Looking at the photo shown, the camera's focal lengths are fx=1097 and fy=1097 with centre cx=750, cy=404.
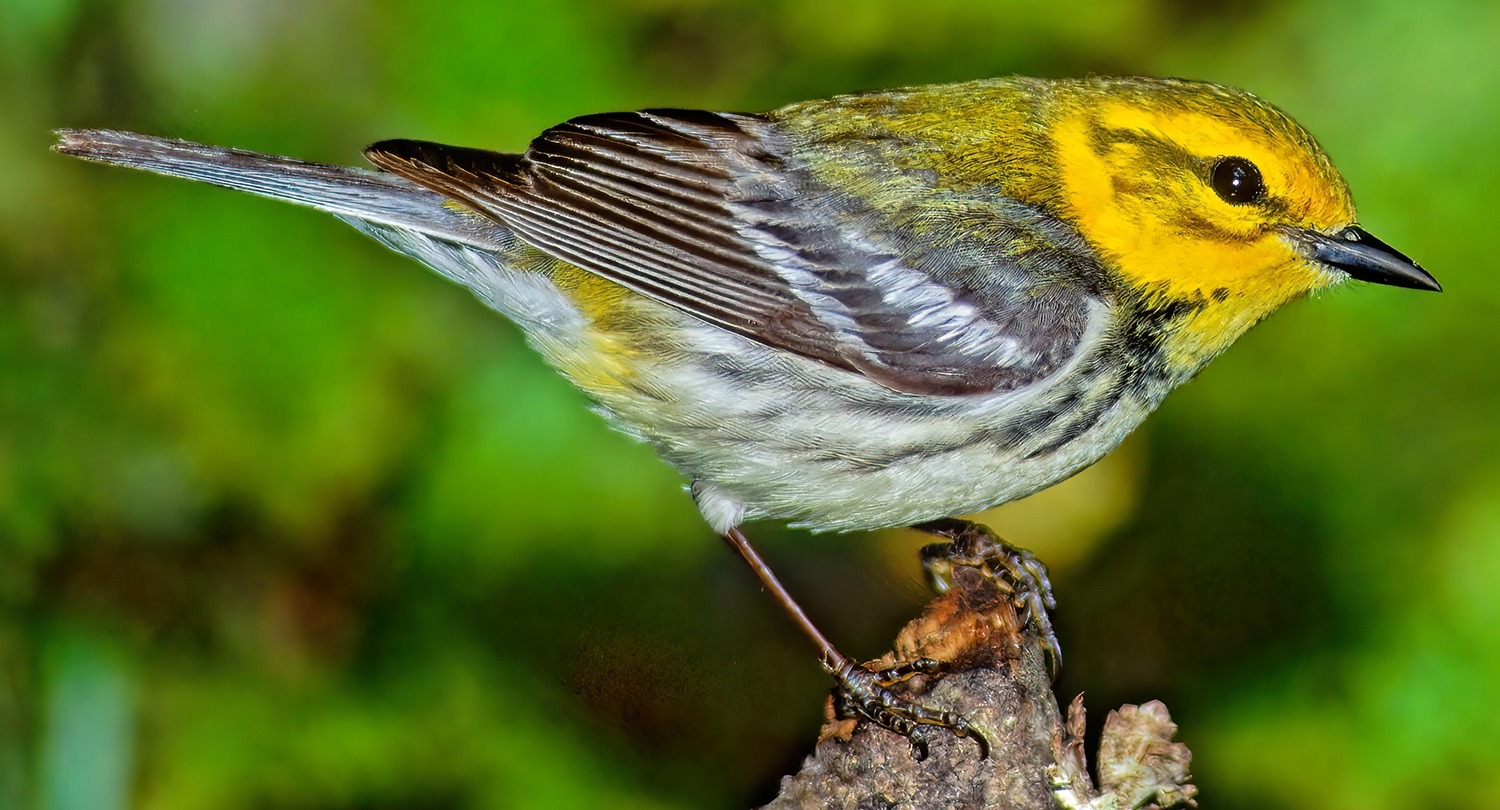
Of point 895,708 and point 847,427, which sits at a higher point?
point 847,427

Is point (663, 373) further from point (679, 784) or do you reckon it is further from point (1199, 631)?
point (1199, 631)

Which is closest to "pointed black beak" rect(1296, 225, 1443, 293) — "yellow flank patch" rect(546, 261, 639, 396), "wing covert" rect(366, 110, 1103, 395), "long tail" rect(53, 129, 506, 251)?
"wing covert" rect(366, 110, 1103, 395)

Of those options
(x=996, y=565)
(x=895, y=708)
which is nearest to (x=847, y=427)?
(x=895, y=708)

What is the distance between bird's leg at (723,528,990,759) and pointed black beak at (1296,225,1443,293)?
67cm

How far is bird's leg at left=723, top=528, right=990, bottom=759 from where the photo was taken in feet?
3.94

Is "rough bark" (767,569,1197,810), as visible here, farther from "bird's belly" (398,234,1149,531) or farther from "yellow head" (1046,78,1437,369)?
"yellow head" (1046,78,1437,369)

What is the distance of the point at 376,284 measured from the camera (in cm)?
174

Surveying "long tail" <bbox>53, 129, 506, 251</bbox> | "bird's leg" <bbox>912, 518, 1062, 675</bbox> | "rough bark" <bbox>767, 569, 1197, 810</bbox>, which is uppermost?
"long tail" <bbox>53, 129, 506, 251</bbox>

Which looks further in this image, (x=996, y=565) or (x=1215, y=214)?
(x=996, y=565)

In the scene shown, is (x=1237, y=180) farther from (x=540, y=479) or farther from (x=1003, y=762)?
→ (x=540, y=479)

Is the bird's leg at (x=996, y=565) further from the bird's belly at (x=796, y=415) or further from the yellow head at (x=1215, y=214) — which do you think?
the yellow head at (x=1215, y=214)

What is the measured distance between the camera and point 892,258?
1.37 metres

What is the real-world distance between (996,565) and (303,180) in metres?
1.13

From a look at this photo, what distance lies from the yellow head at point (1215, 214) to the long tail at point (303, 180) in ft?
2.70
